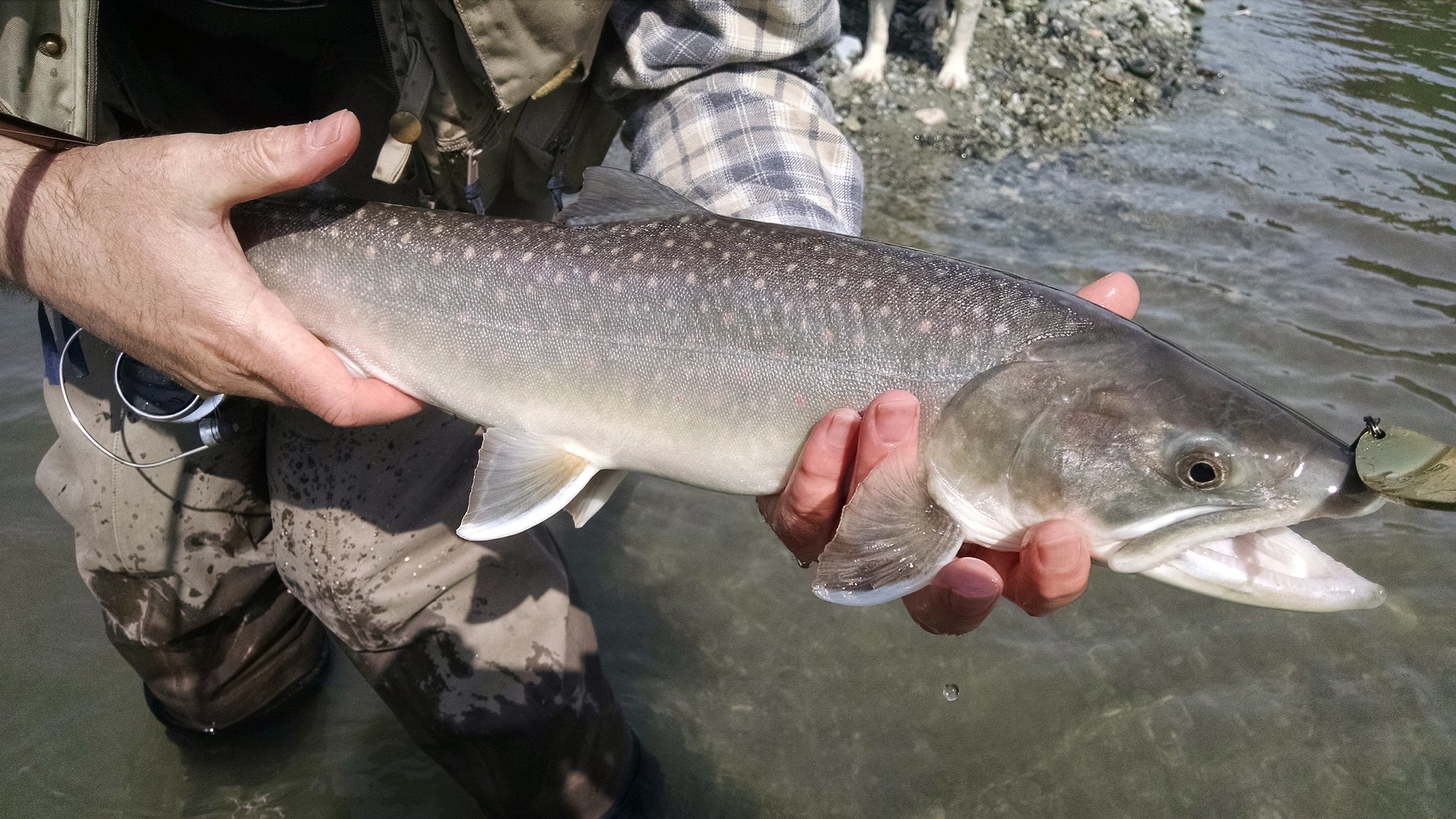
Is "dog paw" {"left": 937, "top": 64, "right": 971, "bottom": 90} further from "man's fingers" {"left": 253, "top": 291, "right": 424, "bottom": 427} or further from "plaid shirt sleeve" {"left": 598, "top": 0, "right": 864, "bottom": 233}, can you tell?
"man's fingers" {"left": 253, "top": 291, "right": 424, "bottom": 427}

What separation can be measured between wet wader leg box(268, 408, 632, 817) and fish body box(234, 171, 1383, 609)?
52 centimetres

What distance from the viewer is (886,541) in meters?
2.01

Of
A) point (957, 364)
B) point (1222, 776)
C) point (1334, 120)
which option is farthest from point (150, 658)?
point (1334, 120)

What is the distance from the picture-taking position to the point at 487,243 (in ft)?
7.70

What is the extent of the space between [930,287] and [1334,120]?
10037 mm

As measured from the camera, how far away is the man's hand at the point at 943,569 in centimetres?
196

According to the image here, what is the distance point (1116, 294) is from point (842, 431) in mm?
1011

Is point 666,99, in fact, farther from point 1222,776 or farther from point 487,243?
point 1222,776

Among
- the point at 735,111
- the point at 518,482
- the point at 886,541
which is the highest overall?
the point at 735,111

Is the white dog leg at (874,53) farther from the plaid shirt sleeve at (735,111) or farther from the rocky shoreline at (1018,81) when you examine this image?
the plaid shirt sleeve at (735,111)

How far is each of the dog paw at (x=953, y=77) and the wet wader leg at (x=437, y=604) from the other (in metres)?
7.91

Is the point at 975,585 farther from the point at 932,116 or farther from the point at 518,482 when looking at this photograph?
the point at 932,116

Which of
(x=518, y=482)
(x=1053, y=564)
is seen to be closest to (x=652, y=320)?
(x=518, y=482)

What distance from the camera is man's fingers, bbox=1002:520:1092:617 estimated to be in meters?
1.93
